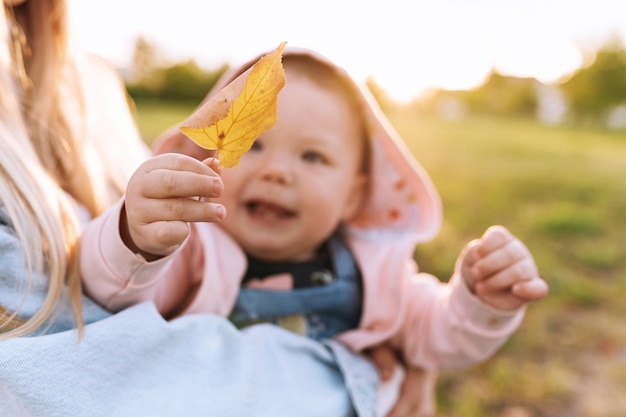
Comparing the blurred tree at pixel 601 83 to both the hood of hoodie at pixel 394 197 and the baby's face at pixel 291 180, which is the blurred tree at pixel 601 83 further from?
the baby's face at pixel 291 180

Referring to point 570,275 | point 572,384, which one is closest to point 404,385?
point 572,384

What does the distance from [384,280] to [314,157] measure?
36 centimetres

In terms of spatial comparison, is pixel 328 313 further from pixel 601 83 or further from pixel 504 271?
pixel 601 83

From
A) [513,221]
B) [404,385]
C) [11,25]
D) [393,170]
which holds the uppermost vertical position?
[11,25]

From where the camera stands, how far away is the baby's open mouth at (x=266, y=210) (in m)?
1.39

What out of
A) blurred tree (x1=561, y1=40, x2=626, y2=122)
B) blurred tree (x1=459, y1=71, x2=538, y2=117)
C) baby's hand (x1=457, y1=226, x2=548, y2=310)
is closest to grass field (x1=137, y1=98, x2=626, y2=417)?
baby's hand (x1=457, y1=226, x2=548, y2=310)

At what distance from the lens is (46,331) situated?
98 cm

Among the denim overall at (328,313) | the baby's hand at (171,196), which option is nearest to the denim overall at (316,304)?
the denim overall at (328,313)

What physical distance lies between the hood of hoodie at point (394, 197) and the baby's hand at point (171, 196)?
742mm

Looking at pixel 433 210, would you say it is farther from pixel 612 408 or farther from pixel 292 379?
pixel 612 408

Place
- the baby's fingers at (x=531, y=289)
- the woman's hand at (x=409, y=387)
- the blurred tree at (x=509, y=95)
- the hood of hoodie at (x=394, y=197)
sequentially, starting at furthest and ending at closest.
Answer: the blurred tree at (x=509, y=95)
the hood of hoodie at (x=394, y=197)
the woman's hand at (x=409, y=387)
the baby's fingers at (x=531, y=289)

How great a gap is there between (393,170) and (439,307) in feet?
1.43

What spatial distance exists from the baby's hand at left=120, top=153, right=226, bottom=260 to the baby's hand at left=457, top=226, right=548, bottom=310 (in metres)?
0.65

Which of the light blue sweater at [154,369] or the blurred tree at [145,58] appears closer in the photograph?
the light blue sweater at [154,369]
